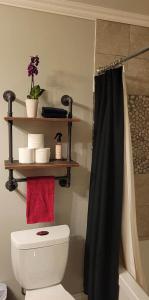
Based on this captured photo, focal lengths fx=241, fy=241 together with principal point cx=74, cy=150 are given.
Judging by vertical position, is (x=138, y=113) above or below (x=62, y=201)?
above

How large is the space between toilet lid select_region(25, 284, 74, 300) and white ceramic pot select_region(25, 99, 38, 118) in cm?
123

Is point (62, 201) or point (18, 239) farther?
point (62, 201)

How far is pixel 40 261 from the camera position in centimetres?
168

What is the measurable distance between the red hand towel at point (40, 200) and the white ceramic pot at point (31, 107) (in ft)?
1.57

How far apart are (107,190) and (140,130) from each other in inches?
29.2

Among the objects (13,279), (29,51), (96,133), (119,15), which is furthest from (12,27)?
(13,279)

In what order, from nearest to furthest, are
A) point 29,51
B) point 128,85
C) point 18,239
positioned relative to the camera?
point 18,239, point 29,51, point 128,85

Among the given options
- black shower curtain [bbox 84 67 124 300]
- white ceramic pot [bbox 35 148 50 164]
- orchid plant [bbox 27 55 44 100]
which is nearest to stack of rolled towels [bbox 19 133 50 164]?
white ceramic pot [bbox 35 148 50 164]

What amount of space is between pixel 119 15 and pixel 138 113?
0.80m

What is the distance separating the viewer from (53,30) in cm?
182

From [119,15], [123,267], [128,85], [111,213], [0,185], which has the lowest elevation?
[123,267]

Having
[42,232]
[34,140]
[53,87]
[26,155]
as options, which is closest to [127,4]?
[53,87]

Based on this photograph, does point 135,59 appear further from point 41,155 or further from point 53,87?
point 41,155

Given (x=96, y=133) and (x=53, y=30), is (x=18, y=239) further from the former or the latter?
(x=53, y=30)
